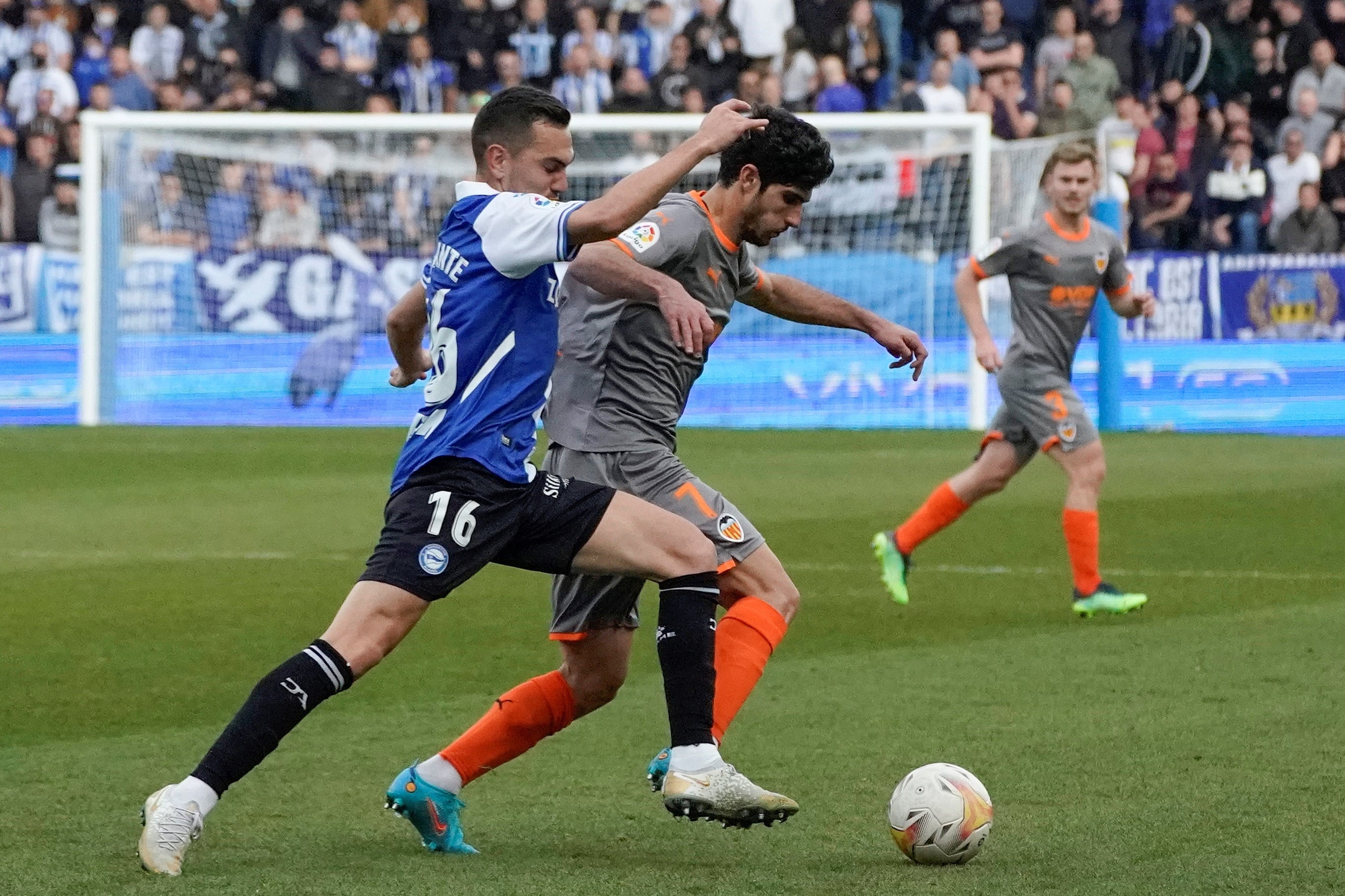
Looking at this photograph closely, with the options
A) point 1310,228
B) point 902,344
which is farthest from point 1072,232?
point 1310,228

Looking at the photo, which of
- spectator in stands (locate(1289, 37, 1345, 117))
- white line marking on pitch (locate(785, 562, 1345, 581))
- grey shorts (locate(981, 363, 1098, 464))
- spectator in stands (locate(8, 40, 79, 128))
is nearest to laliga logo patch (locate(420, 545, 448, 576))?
grey shorts (locate(981, 363, 1098, 464))

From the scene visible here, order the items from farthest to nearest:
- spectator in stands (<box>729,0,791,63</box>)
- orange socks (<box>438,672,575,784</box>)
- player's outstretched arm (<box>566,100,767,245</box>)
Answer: spectator in stands (<box>729,0,791,63</box>), orange socks (<box>438,672,575,784</box>), player's outstretched arm (<box>566,100,767,245</box>)

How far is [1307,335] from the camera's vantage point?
1712 cm

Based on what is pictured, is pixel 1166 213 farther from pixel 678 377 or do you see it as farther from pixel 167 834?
pixel 167 834

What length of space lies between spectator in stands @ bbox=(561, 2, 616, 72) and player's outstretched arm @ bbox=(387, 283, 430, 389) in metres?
16.3

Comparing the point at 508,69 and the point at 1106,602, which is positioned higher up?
the point at 508,69

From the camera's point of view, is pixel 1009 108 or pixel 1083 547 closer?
pixel 1083 547

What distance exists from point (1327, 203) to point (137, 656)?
48.1ft

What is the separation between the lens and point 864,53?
2105 centimetres

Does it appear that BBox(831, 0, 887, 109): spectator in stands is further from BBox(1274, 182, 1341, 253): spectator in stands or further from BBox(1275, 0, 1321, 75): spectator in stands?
BBox(1274, 182, 1341, 253): spectator in stands

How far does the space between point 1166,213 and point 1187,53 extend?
6.57 ft

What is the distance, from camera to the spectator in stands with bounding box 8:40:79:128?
21312mm

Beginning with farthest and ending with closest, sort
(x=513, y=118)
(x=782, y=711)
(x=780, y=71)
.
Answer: (x=780, y=71) < (x=782, y=711) < (x=513, y=118)

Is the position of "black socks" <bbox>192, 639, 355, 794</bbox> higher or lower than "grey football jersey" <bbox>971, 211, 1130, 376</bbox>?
lower
